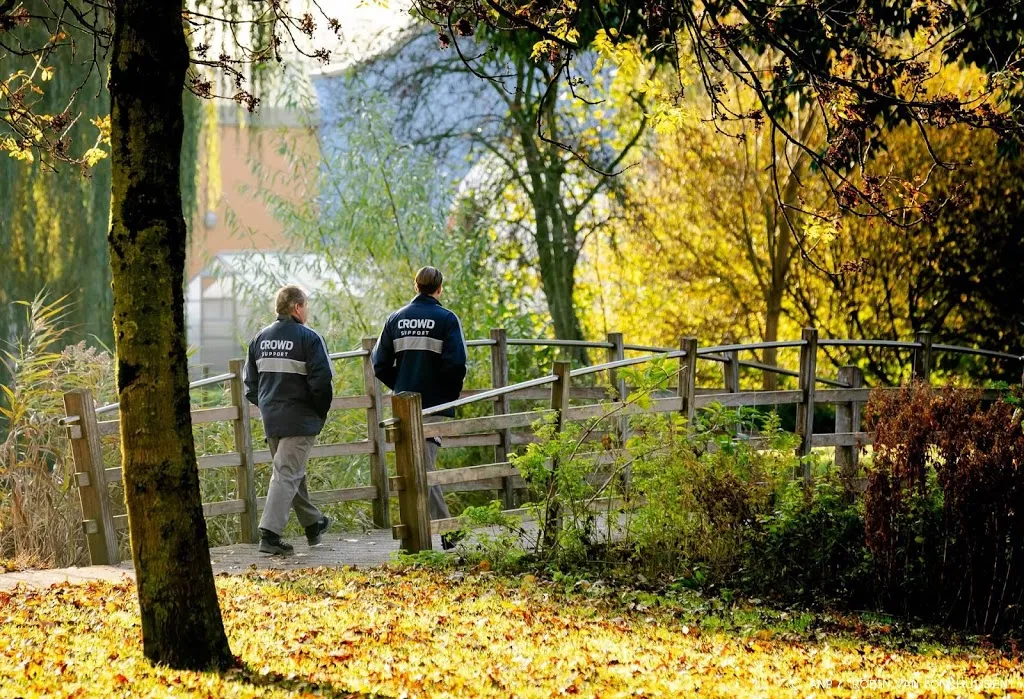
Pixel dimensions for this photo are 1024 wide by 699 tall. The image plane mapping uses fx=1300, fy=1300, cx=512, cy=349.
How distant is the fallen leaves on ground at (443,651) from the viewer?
523cm

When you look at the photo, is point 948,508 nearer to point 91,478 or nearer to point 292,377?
point 292,377

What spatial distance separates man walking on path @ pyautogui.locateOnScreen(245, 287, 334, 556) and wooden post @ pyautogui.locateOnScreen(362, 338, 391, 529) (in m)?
1.47

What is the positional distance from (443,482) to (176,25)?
3.89 metres

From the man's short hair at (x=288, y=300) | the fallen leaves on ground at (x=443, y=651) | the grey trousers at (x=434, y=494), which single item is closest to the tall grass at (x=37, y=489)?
the fallen leaves on ground at (x=443, y=651)

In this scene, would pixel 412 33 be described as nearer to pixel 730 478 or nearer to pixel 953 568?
pixel 730 478

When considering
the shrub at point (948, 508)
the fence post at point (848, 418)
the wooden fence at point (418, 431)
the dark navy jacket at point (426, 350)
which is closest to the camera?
the shrub at point (948, 508)

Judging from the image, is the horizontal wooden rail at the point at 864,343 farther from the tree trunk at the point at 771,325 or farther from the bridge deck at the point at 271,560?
the tree trunk at the point at 771,325

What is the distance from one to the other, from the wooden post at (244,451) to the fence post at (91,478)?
1.24 metres

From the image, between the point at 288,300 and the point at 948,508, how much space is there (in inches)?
172

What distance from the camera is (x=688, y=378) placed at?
1075cm

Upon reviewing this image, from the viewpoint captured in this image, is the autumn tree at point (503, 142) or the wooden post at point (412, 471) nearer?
the wooden post at point (412, 471)

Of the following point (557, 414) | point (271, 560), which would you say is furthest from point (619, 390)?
point (271, 560)

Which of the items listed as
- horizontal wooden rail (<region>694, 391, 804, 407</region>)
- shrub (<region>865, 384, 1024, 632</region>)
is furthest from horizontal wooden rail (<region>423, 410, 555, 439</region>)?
horizontal wooden rail (<region>694, 391, 804, 407</region>)

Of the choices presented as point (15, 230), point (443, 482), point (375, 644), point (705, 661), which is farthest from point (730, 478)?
point (15, 230)
